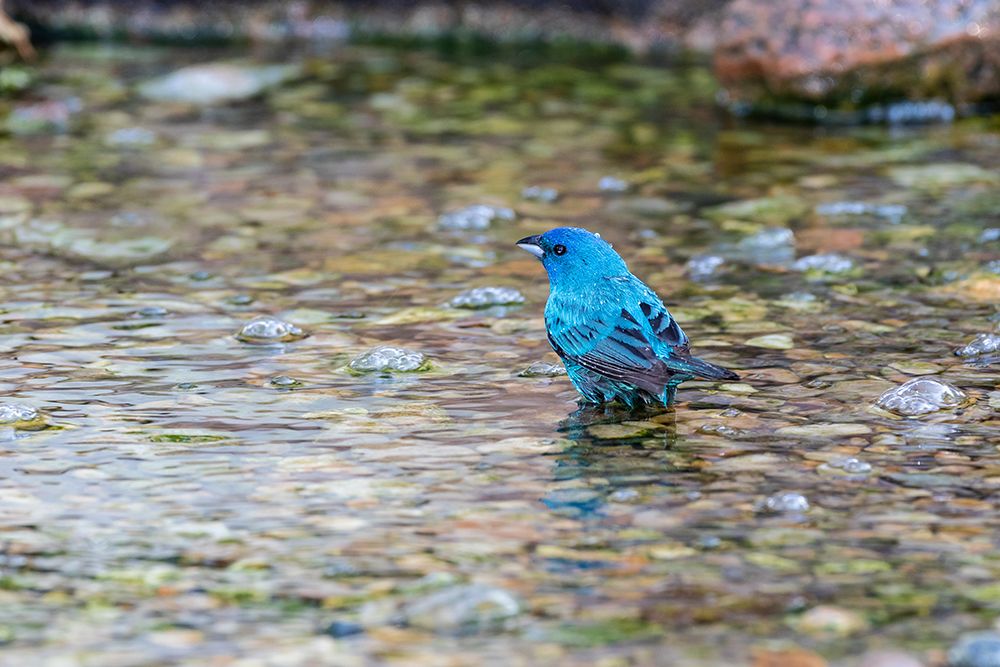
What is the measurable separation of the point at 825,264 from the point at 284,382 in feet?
7.99

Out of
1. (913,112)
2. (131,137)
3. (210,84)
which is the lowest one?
(913,112)

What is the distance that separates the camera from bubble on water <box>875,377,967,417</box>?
13.7 feet

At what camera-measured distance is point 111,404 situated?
168 inches

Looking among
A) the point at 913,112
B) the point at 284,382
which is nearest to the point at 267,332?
the point at 284,382

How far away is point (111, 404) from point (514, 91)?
17.6 feet

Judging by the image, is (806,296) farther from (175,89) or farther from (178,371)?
(175,89)

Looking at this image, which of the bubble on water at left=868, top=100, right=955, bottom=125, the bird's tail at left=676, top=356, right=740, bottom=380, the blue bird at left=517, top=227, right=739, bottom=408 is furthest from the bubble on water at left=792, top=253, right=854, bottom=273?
the bubble on water at left=868, top=100, right=955, bottom=125

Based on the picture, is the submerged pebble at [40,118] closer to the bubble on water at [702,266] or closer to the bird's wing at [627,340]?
the bubble on water at [702,266]

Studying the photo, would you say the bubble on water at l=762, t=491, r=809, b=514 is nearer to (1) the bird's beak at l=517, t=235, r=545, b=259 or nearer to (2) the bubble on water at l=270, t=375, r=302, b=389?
(1) the bird's beak at l=517, t=235, r=545, b=259

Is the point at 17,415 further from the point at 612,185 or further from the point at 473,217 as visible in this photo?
the point at 612,185

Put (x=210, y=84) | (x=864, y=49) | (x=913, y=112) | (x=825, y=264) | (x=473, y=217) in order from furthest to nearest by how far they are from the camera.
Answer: (x=210, y=84)
(x=913, y=112)
(x=864, y=49)
(x=473, y=217)
(x=825, y=264)

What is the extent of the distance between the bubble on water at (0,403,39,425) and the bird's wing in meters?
1.56

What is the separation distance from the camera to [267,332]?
4941 mm

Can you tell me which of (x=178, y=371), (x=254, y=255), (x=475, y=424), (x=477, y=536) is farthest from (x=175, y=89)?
(x=477, y=536)
